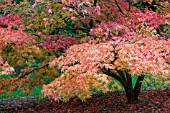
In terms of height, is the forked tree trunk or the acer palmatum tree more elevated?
the acer palmatum tree

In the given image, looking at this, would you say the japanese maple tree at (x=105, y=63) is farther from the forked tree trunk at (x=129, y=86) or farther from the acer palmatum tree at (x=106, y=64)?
the forked tree trunk at (x=129, y=86)

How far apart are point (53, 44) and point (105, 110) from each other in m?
2.21

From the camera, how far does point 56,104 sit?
8.23 m

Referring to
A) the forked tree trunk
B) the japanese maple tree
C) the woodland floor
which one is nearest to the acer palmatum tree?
the japanese maple tree

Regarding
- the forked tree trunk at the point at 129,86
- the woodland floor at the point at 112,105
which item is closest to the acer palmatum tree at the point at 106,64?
the forked tree trunk at the point at 129,86

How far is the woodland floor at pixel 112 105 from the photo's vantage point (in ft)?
21.6

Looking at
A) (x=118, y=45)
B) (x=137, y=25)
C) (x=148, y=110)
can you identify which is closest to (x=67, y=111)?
(x=148, y=110)

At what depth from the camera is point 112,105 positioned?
721 centimetres

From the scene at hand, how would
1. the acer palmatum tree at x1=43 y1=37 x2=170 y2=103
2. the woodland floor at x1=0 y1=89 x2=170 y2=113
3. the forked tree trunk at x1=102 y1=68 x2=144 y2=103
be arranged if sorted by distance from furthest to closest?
the woodland floor at x1=0 y1=89 x2=170 y2=113, the forked tree trunk at x1=102 y1=68 x2=144 y2=103, the acer palmatum tree at x1=43 y1=37 x2=170 y2=103

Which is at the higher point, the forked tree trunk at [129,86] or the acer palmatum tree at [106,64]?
the acer palmatum tree at [106,64]

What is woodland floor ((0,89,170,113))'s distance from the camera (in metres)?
6.60

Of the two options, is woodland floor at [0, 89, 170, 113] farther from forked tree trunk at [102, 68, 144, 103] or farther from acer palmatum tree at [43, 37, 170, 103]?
acer palmatum tree at [43, 37, 170, 103]

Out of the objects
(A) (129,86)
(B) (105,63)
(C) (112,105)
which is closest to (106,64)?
(B) (105,63)

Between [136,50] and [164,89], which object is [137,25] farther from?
[164,89]
